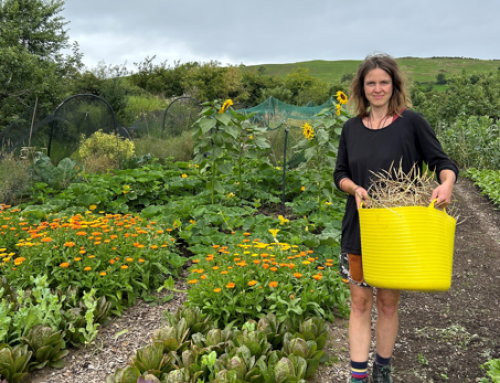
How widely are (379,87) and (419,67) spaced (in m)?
60.7

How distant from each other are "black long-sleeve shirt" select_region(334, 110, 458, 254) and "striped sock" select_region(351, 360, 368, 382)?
548mm

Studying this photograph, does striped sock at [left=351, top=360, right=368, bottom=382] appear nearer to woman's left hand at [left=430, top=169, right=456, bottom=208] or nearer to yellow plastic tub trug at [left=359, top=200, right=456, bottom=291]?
yellow plastic tub trug at [left=359, top=200, right=456, bottom=291]

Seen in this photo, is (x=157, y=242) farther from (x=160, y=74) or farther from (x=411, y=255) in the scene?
(x=160, y=74)

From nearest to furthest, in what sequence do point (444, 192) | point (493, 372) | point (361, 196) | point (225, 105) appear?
1. point (444, 192)
2. point (361, 196)
3. point (493, 372)
4. point (225, 105)

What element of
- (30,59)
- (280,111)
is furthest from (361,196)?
(30,59)

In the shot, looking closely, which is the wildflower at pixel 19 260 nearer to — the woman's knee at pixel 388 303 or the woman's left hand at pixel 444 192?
the woman's knee at pixel 388 303

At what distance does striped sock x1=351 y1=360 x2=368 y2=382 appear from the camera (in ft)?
6.68

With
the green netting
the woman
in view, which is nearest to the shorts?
the woman

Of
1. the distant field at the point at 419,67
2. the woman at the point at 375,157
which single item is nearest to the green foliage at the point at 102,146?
the woman at the point at 375,157

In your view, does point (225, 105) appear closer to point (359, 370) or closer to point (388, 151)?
point (388, 151)

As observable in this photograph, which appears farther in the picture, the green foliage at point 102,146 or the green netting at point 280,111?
the green netting at point 280,111

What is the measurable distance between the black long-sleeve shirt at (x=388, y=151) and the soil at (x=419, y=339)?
621mm

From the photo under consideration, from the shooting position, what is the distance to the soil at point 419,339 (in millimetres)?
2340

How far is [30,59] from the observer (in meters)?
13.2
